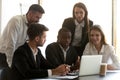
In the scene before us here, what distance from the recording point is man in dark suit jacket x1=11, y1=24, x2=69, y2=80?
222 cm

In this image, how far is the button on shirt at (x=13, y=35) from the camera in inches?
111

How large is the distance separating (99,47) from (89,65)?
0.73 m

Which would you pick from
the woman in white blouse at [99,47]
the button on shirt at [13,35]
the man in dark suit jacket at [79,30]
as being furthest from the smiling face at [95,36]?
the button on shirt at [13,35]

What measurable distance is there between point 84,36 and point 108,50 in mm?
372

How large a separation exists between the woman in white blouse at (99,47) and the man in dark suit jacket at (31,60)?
73 centimetres

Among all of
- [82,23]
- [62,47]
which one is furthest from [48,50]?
[82,23]

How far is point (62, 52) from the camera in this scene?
2.87 meters

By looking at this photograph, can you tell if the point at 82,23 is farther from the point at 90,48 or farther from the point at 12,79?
the point at 12,79

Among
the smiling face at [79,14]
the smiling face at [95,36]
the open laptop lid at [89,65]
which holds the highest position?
the smiling face at [79,14]

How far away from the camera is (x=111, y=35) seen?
15.9 ft

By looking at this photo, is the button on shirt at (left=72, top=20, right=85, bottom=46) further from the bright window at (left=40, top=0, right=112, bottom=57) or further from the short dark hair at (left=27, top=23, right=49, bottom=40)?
the bright window at (left=40, top=0, right=112, bottom=57)

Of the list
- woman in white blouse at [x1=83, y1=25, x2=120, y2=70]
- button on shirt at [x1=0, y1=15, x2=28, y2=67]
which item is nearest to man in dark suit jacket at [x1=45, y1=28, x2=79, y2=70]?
woman in white blouse at [x1=83, y1=25, x2=120, y2=70]

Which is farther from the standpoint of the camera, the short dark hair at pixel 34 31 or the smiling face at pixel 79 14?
the smiling face at pixel 79 14

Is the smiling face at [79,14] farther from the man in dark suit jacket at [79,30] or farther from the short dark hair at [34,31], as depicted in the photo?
the short dark hair at [34,31]
